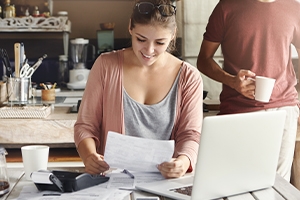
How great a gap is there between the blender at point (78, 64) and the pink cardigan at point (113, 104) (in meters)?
1.88

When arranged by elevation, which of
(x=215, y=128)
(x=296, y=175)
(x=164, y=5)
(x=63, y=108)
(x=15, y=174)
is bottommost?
(x=296, y=175)

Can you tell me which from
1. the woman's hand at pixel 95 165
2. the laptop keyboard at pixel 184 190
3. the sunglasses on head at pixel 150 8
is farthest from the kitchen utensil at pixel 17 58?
the laptop keyboard at pixel 184 190

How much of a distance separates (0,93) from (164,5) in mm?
1643

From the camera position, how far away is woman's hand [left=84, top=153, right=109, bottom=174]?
164cm

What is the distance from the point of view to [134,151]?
4.94ft

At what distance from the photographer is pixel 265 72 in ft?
7.56

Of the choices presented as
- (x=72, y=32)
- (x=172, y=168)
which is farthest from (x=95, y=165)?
(x=72, y=32)

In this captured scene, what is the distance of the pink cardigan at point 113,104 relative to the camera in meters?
1.84

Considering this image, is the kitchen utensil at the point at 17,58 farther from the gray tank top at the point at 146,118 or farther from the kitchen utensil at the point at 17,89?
the gray tank top at the point at 146,118

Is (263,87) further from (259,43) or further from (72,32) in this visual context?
(72,32)

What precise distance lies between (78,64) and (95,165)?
7.62 feet

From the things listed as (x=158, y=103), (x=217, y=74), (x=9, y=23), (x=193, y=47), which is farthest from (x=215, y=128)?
(x=9, y=23)

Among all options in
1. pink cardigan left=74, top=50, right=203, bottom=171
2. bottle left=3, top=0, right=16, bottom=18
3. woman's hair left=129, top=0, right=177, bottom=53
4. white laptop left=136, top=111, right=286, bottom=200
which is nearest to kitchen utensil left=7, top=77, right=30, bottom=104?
bottle left=3, top=0, right=16, bottom=18

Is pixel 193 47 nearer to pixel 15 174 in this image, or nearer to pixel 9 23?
pixel 9 23
